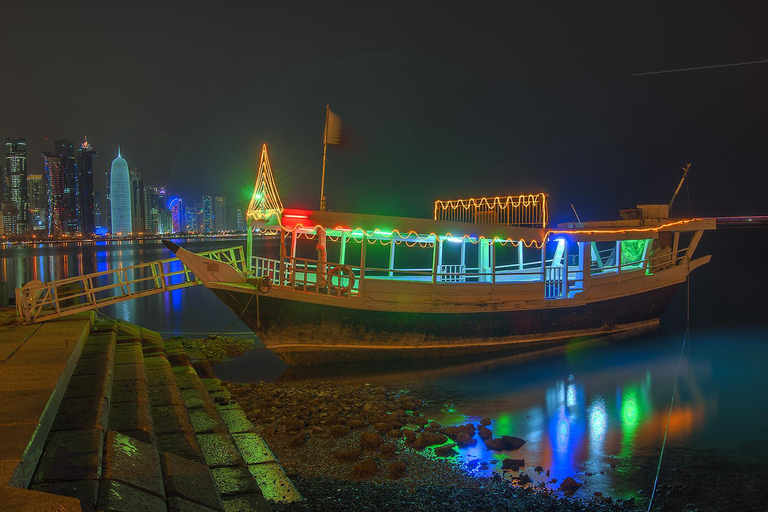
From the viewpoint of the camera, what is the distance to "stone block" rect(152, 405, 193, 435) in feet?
20.9

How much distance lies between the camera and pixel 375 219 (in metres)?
13.2

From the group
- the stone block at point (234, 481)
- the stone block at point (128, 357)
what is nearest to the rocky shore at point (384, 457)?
the stone block at point (234, 481)

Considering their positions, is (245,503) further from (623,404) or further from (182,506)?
(623,404)

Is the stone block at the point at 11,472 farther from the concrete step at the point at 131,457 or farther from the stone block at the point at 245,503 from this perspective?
the stone block at the point at 245,503

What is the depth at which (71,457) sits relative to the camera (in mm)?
4535

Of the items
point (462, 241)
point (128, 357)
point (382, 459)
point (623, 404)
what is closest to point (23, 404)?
point (382, 459)

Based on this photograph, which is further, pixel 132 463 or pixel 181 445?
pixel 181 445

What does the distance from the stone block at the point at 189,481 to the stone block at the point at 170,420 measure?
979 millimetres

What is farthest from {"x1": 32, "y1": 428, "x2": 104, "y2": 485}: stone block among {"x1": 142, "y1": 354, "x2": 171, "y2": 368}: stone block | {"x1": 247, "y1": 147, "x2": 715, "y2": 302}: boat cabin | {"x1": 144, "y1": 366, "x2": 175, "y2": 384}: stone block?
{"x1": 247, "y1": 147, "x2": 715, "y2": 302}: boat cabin

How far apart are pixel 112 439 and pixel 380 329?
29.4 feet

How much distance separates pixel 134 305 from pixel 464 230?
20.4 m

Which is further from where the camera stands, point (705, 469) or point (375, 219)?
point (375, 219)

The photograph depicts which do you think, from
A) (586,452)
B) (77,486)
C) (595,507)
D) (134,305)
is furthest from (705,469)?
(134,305)

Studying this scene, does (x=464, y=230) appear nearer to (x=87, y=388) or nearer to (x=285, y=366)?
(x=285, y=366)
